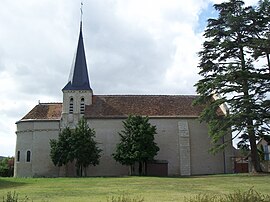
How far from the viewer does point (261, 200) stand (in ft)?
29.0

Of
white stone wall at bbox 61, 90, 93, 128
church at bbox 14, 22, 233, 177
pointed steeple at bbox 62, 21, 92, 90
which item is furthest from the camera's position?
pointed steeple at bbox 62, 21, 92, 90

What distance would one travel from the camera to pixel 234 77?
35906mm

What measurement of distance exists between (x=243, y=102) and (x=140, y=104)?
60.5 feet

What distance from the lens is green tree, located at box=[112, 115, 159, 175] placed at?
4188 cm

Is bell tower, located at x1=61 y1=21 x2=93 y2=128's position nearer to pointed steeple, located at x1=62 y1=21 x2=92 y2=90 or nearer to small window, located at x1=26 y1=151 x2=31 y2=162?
pointed steeple, located at x1=62 y1=21 x2=92 y2=90

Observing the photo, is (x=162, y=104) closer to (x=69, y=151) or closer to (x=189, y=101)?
(x=189, y=101)

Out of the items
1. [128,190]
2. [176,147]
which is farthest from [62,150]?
[128,190]

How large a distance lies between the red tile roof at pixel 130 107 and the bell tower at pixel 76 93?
3.19 ft

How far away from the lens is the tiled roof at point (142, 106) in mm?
48562

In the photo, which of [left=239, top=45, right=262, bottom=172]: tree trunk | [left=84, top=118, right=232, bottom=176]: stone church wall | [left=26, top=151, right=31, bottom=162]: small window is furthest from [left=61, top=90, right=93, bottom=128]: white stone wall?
[left=239, top=45, right=262, bottom=172]: tree trunk

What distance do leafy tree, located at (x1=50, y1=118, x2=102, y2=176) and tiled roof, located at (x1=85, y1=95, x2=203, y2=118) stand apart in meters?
4.59

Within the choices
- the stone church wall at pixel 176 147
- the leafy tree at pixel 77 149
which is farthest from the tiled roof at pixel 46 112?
the leafy tree at pixel 77 149

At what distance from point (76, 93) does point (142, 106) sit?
911 cm

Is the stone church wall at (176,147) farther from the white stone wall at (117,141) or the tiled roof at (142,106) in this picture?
the tiled roof at (142,106)
